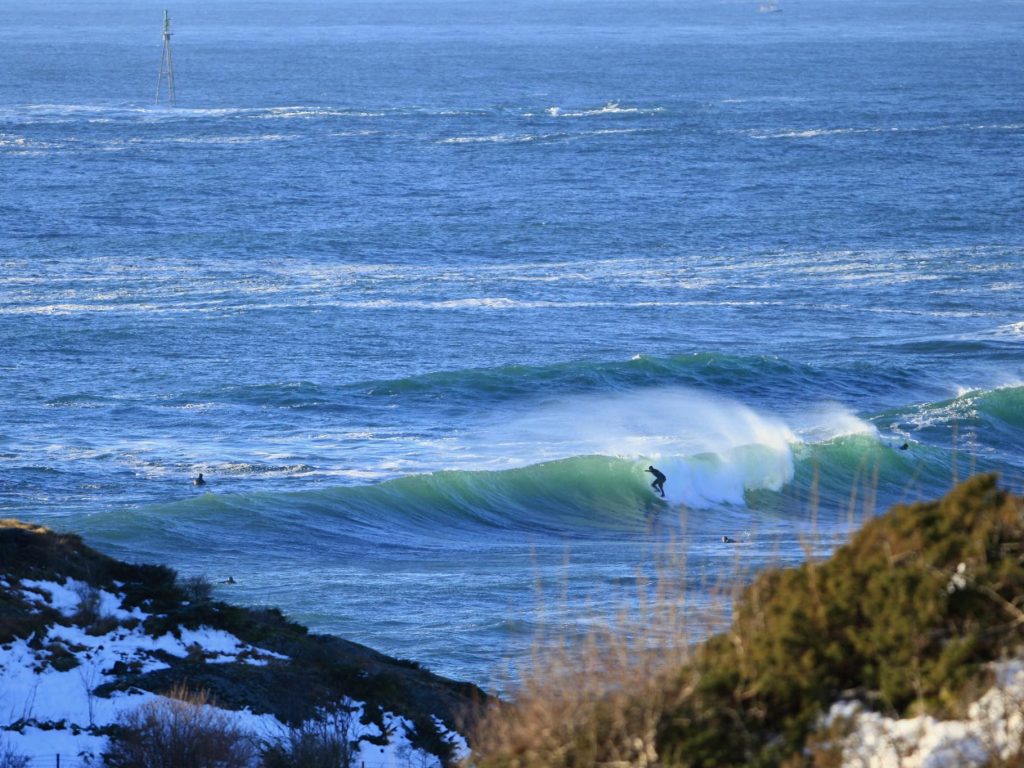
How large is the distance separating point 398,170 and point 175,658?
67.0 m

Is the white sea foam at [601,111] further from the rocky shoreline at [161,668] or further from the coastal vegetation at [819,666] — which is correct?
the coastal vegetation at [819,666]

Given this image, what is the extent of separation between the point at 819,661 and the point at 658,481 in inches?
1051

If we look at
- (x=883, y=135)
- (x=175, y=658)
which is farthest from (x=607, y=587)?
(x=883, y=135)

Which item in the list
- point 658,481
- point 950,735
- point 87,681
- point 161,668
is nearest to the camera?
point 950,735

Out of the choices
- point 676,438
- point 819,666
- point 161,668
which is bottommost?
point 676,438

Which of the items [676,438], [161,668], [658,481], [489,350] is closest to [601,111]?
[489,350]

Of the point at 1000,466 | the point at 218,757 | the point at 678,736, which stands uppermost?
the point at 678,736

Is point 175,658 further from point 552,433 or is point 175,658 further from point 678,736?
point 552,433

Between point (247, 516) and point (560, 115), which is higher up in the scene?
point (560, 115)

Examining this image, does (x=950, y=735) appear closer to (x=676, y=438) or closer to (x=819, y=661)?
(x=819, y=661)

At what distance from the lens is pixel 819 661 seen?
9664 mm

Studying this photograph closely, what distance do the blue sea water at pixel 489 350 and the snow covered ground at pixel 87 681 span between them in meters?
2.81

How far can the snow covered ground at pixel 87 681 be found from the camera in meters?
14.0

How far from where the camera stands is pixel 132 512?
103ft
